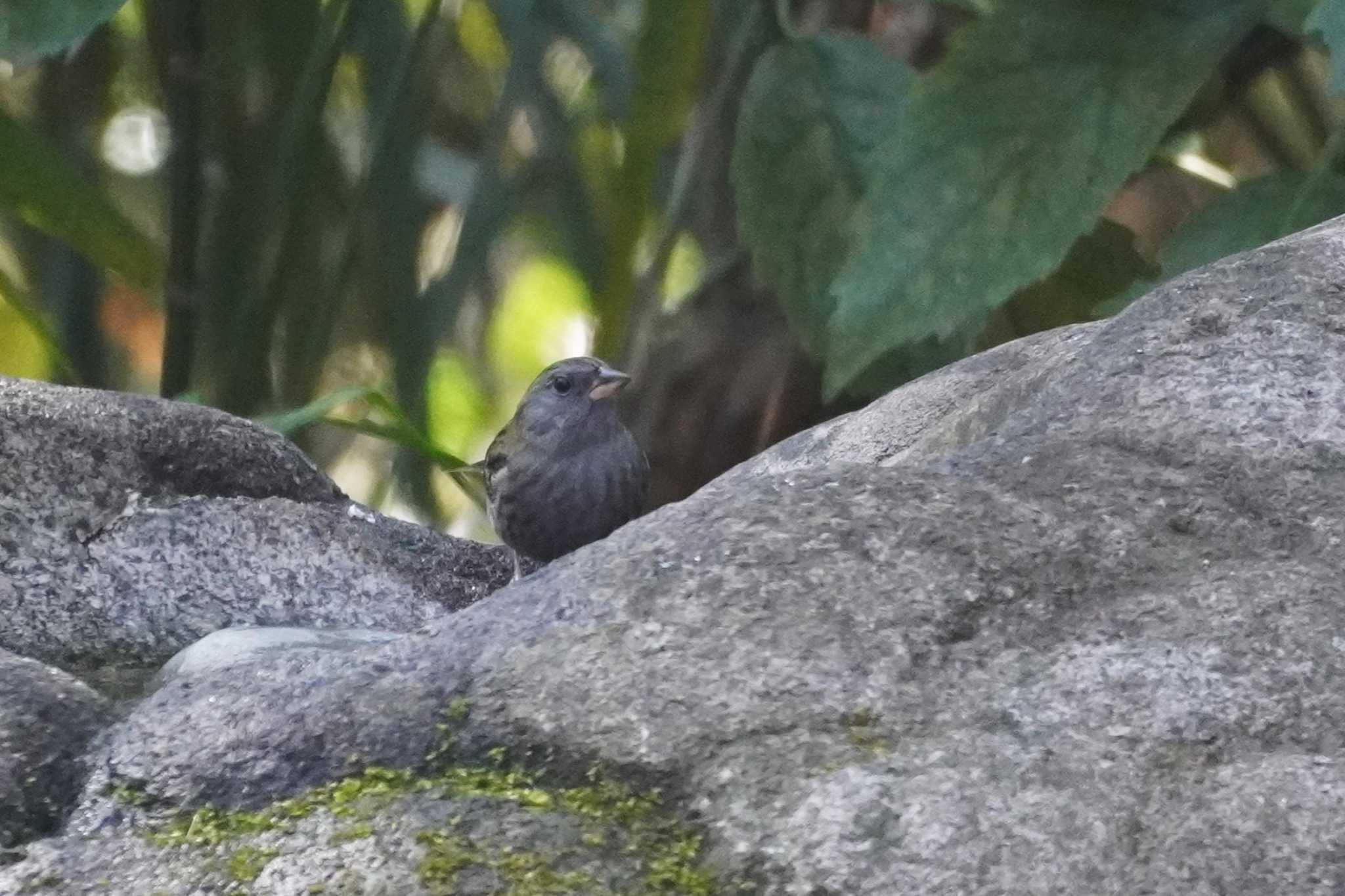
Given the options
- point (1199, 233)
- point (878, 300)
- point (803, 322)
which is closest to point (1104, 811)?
point (878, 300)

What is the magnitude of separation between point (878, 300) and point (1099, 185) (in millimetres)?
397

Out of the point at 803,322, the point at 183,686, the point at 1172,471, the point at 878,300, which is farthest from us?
the point at 803,322

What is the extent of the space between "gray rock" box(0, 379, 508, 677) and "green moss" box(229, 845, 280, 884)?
82 centimetres

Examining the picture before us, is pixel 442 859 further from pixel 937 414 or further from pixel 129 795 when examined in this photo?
pixel 937 414

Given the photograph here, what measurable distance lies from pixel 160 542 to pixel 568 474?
2.89ft

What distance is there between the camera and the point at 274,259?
4441 mm

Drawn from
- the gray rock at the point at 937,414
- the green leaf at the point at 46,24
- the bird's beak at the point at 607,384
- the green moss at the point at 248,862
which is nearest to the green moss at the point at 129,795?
the green moss at the point at 248,862

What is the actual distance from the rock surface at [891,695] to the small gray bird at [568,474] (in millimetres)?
1352

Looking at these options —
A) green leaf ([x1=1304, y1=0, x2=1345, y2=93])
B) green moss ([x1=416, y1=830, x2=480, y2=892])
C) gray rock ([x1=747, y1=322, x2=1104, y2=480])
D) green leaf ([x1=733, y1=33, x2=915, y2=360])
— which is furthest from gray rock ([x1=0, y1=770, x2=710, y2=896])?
green leaf ([x1=733, y1=33, x2=915, y2=360])

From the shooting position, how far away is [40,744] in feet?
5.82

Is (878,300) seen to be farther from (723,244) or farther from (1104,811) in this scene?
(723,244)

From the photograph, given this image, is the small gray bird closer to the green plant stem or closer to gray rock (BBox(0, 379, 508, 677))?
gray rock (BBox(0, 379, 508, 677))

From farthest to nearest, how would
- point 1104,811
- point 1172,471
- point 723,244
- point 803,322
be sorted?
1. point 723,244
2. point 803,322
3. point 1172,471
4. point 1104,811

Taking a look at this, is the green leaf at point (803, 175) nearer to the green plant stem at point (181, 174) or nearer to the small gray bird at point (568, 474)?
the small gray bird at point (568, 474)
